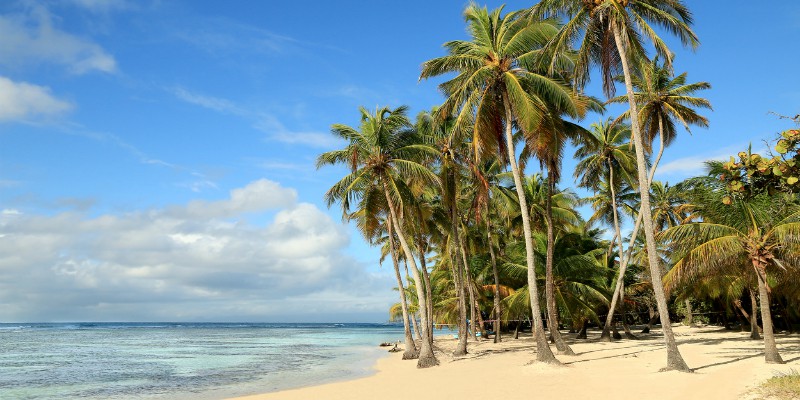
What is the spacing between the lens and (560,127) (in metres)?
19.9

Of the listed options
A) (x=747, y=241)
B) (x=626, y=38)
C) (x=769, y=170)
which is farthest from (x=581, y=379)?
(x=626, y=38)

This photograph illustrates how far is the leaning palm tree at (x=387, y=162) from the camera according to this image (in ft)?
69.1

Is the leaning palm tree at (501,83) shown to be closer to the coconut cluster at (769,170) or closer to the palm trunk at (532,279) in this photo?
the palm trunk at (532,279)

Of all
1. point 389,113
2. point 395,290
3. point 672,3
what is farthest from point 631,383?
point 395,290

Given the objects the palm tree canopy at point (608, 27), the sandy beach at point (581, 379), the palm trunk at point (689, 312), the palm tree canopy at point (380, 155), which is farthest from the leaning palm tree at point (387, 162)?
the palm trunk at point (689, 312)

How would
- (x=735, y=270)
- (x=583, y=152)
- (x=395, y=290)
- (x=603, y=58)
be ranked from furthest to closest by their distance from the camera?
(x=395, y=290)
(x=583, y=152)
(x=603, y=58)
(x=735, y=270)

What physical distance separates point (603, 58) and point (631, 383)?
1035cm

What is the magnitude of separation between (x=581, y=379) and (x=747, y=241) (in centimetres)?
625

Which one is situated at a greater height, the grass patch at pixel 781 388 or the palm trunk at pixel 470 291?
the palm trunk at pixel 470 291

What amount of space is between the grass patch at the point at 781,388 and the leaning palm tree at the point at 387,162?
11944 millimetres

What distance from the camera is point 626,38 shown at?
Answer: 15.6 m

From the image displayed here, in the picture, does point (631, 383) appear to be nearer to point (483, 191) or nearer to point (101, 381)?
point (483, 191)

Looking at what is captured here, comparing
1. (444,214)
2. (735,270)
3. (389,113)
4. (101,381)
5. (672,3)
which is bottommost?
(101,381)

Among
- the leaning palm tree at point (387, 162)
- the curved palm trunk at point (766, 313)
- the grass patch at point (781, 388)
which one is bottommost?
the grass patch at point (781, 388)
